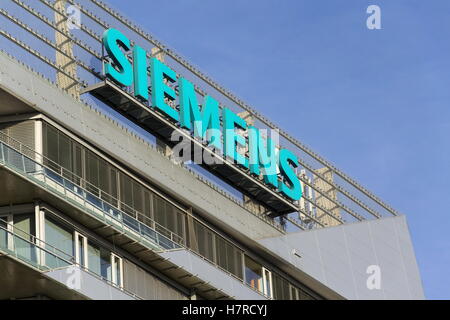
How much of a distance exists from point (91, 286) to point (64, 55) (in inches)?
437

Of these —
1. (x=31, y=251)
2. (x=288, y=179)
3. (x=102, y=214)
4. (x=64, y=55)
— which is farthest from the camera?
(x=288, y=179)

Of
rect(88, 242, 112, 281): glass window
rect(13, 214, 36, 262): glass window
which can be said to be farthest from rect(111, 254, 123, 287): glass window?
rect(13, 214, 36, 262): glass window

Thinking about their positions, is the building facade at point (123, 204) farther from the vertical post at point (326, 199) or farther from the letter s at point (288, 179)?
the letter s at point (288, 179)

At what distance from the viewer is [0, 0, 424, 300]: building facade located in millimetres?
46969

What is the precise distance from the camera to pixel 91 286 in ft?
153

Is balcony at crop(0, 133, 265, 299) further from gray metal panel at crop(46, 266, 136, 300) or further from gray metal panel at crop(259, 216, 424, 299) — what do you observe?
gray metal panel at crop(259, 216, 424, 299)

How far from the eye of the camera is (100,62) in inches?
2164

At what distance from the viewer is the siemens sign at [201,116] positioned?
5556 cm

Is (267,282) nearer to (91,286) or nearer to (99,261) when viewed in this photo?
(99,261)

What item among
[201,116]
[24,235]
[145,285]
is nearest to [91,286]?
[24,235]

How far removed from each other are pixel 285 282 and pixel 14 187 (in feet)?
63.0

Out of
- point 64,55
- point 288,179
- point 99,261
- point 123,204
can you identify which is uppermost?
point 64,55

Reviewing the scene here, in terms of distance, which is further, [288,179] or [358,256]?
[358,256]

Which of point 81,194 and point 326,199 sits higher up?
point 326,199
